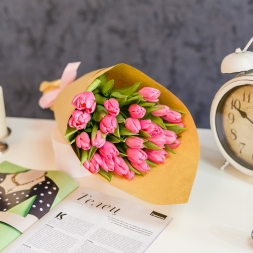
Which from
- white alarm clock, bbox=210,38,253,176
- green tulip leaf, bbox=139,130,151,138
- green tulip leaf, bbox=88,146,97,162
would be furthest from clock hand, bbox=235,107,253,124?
green tulip leaf, bbox=88,146,97,162

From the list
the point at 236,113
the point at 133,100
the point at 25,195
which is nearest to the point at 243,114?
the point at 236,113

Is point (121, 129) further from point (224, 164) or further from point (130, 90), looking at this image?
point (224, 164)

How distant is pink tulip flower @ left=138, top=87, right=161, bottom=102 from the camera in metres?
0.69

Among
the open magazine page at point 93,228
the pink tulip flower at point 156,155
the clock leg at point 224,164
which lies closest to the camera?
the open magazine page at point 93,228

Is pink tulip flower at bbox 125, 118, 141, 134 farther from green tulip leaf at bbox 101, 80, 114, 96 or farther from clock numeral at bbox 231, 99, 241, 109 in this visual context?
clock numeral at bbox 231, 99, 241, 109

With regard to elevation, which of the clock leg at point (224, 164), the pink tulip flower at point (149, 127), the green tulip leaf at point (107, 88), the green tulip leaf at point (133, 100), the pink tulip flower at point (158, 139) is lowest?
the clock leg at point (224, 164)

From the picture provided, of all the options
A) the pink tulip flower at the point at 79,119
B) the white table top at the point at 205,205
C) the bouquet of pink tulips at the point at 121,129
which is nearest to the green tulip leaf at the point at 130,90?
the bouquet of pink tulips at the point at 121,129

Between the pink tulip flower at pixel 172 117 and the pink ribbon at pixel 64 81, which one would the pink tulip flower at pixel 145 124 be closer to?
the pink tulip flower at pixel 172 117

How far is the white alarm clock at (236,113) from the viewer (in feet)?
2.35

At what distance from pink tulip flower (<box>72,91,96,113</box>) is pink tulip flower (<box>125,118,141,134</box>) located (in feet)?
0.23

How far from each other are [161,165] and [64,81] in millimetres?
340

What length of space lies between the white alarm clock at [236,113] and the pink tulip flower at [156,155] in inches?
5.6

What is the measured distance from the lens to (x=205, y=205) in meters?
0.71

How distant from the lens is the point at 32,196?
72cm
